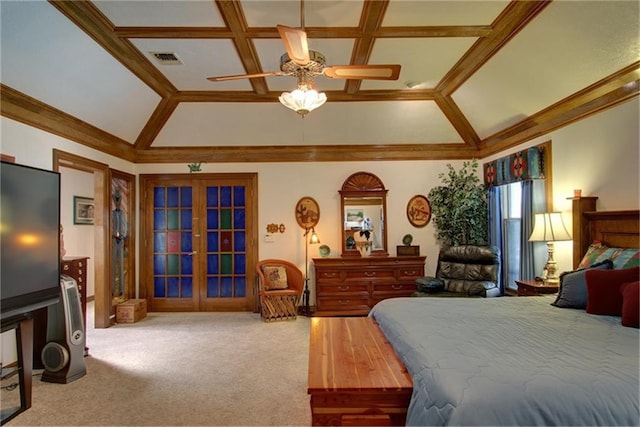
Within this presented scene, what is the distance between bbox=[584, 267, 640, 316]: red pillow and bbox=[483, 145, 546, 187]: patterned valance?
6.20 ft

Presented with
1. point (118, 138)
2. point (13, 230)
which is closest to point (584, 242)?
point (13, 230)

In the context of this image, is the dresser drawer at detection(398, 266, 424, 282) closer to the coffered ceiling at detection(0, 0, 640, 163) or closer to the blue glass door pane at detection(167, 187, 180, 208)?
the coffered ceiling at detection(0, 0, 640, 163)

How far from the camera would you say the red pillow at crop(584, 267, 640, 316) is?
234 centimetres

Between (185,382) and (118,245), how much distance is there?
3.12 metres

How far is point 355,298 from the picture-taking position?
16.9 ft

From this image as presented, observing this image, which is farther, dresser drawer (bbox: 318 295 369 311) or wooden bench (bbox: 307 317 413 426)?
dresser drawer (bbox: 318 295 369 311)

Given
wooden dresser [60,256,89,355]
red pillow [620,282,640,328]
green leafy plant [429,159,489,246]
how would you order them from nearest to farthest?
red pillow [620,282,640,328] < wooden dresser [60,256,89,355] < green leafy plant [429,159,489,246]

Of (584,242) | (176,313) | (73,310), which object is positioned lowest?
(176,313)

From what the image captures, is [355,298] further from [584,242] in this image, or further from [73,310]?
[73,310]

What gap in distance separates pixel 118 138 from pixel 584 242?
579 cm

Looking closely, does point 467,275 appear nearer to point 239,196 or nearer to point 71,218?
point 239,196

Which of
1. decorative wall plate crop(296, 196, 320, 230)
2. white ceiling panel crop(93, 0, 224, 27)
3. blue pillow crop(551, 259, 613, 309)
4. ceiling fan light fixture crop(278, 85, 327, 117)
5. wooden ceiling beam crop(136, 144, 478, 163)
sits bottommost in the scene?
blue pillow crop(551, 259, 613, 309)

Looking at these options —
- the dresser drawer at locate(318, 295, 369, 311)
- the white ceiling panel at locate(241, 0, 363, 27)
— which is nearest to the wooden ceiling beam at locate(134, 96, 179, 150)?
the white ceiling panel at locate(241, 0, 363, 27)

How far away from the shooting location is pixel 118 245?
210 inches
